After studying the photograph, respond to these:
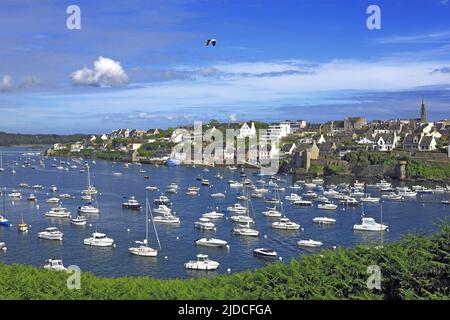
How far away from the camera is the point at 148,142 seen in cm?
7106

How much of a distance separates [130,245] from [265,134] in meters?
48.1

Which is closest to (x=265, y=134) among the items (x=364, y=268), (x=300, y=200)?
(x=300, y=200)

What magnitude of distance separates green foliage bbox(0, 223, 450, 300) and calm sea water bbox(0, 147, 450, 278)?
2161 mm

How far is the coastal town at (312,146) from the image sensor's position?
1692 inches

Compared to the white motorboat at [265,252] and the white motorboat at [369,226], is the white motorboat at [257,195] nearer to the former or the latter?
the white motorboat at [369,226]

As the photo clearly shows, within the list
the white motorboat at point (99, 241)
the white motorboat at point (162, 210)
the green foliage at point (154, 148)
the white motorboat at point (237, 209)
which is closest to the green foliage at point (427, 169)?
the white motorboat at point (237, 209)

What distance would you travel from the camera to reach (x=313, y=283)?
23.0ft

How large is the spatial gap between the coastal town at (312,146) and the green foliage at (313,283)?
→ 109ft

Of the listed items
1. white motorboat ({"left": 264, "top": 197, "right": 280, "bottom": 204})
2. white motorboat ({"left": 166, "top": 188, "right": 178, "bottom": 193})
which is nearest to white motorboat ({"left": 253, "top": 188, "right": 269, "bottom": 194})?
white motorboat ({"left": 264, "top": 197, "right": 280, "bottom": 204})

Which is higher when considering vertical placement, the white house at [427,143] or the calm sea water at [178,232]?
the white house at [427,143]

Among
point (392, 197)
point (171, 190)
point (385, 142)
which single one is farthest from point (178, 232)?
point (385, 142)

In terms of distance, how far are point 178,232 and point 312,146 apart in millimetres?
27262

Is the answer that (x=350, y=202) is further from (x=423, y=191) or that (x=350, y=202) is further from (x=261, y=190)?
(x=423, y=191)
